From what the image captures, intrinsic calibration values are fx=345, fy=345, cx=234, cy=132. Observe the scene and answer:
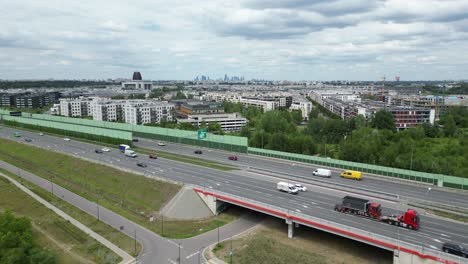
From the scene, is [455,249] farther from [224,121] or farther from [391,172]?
[224,121]

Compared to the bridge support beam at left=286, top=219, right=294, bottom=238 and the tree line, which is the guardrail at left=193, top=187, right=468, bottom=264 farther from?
the tree line

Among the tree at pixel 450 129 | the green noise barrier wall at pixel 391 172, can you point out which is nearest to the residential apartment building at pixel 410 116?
the tree at pixel 450 129

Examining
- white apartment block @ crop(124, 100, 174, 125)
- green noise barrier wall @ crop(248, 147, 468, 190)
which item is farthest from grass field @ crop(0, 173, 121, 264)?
white apartment block @ crop(124, 100, 174, 125)

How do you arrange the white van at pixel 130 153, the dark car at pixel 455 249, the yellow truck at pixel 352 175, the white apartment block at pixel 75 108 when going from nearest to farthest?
the dark car at pixel 455 249 < the yellow truck at pixel 352 175 < the white van at pixel 130 153 < the white apartment block at pixel 75 108

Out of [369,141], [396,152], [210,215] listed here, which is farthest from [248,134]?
[210,215]

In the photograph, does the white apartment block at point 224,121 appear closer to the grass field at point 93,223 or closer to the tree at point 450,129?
the tree at point 450,129
